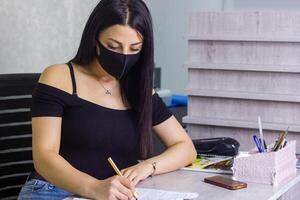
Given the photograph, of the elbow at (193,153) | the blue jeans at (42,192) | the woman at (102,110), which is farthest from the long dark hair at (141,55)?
the blue jeans at (42,192)

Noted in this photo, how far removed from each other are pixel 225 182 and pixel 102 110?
427 millimetres

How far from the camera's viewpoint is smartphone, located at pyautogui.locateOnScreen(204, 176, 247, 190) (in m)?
1.38

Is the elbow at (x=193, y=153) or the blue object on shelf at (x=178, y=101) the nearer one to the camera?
the elbow at (x=193, y=153)

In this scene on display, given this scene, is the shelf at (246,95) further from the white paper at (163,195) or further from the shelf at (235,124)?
the white paper at (163,195)

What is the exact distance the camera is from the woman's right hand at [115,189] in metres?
1.26

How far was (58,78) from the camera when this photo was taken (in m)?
1.58

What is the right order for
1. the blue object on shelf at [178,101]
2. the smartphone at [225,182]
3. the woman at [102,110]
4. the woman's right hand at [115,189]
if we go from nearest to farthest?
the woman's right hand at [115,189] < the smartphone at [225,182] < the woman at [102,110] < the blue object on shelf at [178,101]

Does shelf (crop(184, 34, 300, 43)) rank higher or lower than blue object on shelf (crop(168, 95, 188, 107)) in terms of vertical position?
higher

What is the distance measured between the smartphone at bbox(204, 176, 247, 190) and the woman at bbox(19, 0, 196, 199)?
0.17 meters

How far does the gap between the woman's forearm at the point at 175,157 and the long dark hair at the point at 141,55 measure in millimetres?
93

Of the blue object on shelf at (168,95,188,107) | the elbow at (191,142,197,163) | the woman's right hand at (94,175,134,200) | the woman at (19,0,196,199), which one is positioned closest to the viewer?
the woman's right hand at (94,175,134,200)

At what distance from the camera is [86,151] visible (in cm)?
159

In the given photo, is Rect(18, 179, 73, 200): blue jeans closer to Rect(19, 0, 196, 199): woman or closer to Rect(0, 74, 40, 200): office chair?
Rect(19, 0, 196, 199): woman

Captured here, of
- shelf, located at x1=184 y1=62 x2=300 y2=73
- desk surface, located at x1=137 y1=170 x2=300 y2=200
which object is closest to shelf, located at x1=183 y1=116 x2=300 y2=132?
shelf, located at x1=184 y1=62 x2=300 y2=73
